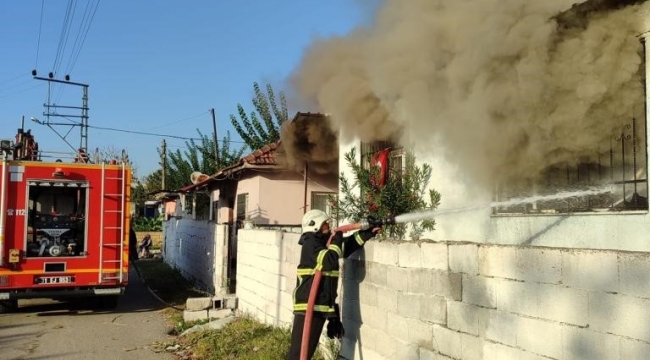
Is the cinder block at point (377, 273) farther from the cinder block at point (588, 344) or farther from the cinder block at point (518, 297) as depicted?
the cinder block at point (588, 344)

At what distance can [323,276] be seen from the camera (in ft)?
16.8

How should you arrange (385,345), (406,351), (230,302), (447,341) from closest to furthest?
1. (447,341)
2. (406,351)
3. (385,345)
4. (230,302)

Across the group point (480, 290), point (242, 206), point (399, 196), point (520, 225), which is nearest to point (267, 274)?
point (399, 196)

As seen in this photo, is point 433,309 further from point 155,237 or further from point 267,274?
point 155,237

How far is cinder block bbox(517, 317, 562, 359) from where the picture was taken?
3.21m

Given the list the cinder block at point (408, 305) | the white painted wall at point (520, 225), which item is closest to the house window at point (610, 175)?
the white painted wall at point (520, 225)

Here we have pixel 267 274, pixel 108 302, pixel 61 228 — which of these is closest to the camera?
pixel 267 274

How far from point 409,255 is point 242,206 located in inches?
408

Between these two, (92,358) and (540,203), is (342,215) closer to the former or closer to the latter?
(540,203)

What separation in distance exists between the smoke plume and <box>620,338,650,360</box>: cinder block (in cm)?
813

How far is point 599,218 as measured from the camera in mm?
5277

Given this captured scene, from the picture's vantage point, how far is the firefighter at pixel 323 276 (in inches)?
201

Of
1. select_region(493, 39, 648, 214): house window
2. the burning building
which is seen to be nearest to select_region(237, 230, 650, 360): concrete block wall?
the burning building

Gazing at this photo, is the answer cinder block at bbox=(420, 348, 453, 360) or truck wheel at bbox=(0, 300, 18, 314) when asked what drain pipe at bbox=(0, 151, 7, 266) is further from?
cinder block at bbox=(420, 348, 453, 360)
